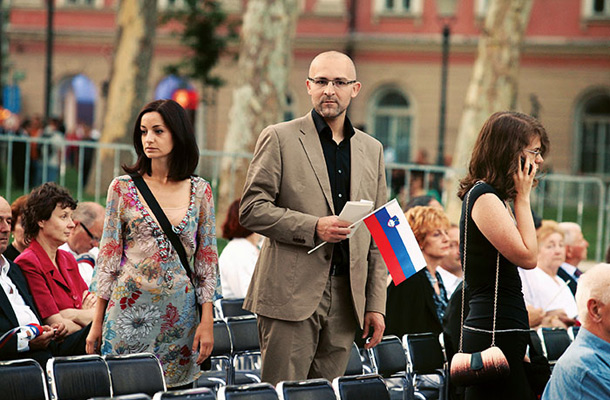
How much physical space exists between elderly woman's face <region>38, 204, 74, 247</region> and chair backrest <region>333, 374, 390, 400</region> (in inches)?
80.9

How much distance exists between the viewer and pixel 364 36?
35062 mm

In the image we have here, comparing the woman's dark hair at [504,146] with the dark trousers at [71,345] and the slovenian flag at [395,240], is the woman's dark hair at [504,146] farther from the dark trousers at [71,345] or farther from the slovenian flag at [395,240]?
the dark trousers at [71,345]

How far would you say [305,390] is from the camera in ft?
14.2

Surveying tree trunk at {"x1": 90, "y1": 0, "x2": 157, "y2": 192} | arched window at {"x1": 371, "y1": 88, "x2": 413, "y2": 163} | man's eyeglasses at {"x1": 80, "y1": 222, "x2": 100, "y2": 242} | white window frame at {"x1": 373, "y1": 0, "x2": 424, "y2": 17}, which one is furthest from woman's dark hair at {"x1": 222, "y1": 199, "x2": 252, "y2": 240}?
white window frame at {"x1": 373, "y1": 0, "x2": 424, "y2": 17}

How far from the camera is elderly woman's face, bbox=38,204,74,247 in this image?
5.73 metres

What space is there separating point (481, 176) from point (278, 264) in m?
1.04

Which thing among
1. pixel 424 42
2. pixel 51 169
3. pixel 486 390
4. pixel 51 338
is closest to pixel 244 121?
pixel 51 169

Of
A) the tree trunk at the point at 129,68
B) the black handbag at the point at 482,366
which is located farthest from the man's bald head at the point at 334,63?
the tree trunk at the point at 129,68

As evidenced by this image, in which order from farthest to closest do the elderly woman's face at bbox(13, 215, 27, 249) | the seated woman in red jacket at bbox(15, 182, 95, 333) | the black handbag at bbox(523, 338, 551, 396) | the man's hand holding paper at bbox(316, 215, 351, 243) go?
the elderly woman's face at bbox(13, 215, 27, 249), the seated woman in red jacket at bbox(15, 182, 95, 333), the black handbag at bbox(523, 338, 551, 396), the man's hand holding paper at bbox(316, 215, 351, 243)

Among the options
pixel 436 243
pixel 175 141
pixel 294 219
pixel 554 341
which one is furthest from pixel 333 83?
pixel 554 341

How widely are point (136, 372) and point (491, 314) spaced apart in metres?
1.61

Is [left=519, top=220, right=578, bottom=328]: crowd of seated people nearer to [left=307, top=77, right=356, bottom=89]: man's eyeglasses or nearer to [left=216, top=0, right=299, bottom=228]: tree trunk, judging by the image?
[left=307, top=77, right=356, bottom=89]: man's eyeglasses

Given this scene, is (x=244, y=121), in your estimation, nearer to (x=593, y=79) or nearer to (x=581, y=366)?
(x=581, y=366)

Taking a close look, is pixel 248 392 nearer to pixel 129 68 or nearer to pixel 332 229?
pixel 332 229
